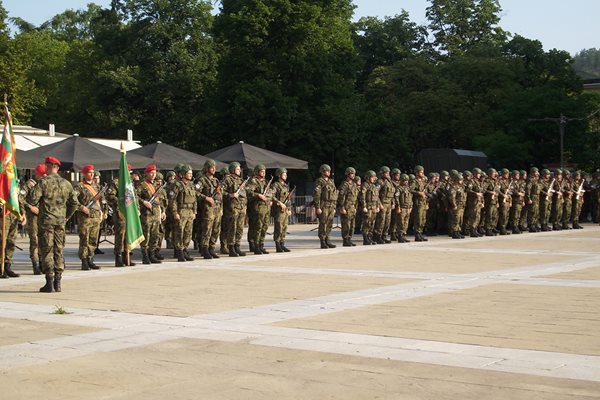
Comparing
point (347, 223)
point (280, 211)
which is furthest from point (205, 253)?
point (347, 223)

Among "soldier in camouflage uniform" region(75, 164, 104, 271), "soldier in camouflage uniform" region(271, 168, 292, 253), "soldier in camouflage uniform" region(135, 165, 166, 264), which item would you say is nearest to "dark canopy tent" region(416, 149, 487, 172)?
"soldier in camouflage uniform" region(271, 168, 292, 253)

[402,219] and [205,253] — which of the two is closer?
[205,253]

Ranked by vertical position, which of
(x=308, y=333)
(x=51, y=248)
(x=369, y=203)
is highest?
(x=369, y=203)

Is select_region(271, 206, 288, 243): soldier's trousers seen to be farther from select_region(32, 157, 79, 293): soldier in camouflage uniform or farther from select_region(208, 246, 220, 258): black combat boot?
select_region(32, 157, 79, 293): soldier in camouflage uniform

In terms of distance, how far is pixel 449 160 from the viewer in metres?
48.5

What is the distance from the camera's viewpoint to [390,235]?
25891mm

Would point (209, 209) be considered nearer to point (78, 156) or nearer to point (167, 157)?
point (78, 156)

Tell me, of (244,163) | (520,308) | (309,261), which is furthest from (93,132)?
(520,308)

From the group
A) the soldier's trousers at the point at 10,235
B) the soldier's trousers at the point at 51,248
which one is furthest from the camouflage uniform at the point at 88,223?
the soldier's trousers at the point at 51,248

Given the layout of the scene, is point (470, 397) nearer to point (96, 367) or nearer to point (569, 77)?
point (96, 367)

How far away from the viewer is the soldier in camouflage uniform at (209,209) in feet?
65.2

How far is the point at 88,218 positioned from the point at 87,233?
310 mm

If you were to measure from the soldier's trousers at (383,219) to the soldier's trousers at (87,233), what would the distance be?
9046mm

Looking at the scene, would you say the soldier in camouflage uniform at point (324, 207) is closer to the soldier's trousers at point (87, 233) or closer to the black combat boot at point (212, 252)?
the black combat boot at point (212, 252)
